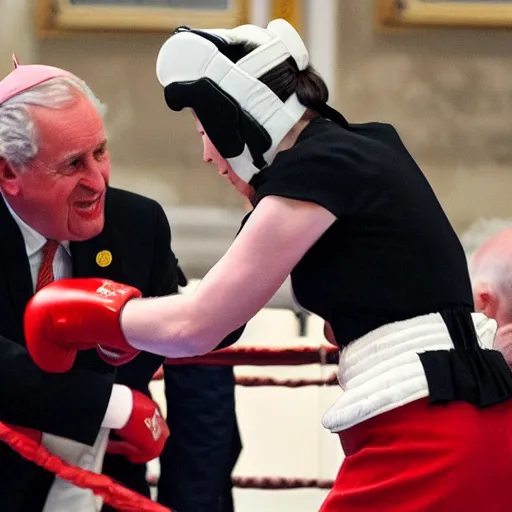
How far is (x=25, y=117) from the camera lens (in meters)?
1.28

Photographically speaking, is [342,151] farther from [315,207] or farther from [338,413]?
[338,413]

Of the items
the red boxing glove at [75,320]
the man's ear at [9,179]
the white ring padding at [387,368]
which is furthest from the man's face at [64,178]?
the white ring padding at [387,368]

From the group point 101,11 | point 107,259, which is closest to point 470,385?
point 107,259

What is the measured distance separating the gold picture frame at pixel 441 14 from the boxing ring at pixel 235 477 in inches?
31.8

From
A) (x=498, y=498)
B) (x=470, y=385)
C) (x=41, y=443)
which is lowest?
(x=41, y=443)

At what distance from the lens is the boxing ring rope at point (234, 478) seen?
4.08 ft

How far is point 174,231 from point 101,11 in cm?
52

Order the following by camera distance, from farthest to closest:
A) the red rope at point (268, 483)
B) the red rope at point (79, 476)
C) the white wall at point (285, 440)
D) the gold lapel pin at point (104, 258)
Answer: the white wall at point (285, 440) → the red rope at point (268, 483) → the gold lapel pin at point (104, 258) → the red rope at point (79, 476)

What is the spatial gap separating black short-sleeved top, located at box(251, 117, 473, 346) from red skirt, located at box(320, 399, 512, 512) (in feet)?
0.37

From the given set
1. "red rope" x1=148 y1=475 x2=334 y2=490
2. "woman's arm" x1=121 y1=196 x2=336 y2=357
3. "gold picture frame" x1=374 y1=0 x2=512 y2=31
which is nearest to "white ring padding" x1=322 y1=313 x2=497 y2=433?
"woman's arm" x1=121 y1=196 x2=336 y2=357

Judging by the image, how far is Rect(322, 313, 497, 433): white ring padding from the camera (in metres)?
1.00

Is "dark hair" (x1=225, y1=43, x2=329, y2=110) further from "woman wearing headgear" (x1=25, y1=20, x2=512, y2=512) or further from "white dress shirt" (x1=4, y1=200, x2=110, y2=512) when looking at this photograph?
"white dress shirt" (x1=4, y1=200, x2=110, y2=512)

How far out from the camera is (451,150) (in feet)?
7.39

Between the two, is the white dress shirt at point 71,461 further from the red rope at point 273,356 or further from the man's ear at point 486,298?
the man's ear at point 486,298
